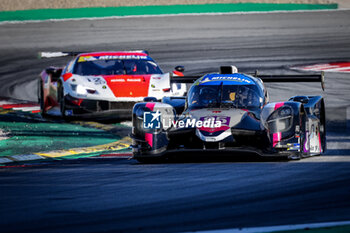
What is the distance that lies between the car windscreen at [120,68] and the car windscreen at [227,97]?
462cm

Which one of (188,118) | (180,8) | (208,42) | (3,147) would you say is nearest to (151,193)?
(188,118)

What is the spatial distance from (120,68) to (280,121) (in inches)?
246

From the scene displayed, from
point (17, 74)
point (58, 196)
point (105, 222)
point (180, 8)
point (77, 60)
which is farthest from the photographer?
point (180, 8)

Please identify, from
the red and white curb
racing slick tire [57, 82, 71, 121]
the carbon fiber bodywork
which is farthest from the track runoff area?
the red and white curb

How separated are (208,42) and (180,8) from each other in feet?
34.6

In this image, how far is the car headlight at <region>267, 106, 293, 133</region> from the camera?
977 centimetres

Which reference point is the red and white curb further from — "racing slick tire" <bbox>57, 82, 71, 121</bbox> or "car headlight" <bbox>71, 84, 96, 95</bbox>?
"car headlight" <bbox>71, 84, 96, 95</bbox>

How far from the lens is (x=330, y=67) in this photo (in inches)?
875

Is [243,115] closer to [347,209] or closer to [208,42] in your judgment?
[347,209]

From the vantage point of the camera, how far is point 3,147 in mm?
12086

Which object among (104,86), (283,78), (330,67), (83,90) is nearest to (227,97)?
(283,78)

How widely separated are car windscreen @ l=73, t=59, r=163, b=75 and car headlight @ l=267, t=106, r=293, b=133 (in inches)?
235

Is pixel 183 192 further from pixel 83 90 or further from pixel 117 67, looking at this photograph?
pixel 117 67

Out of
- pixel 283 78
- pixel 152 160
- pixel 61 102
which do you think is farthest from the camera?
pixel 61 102
